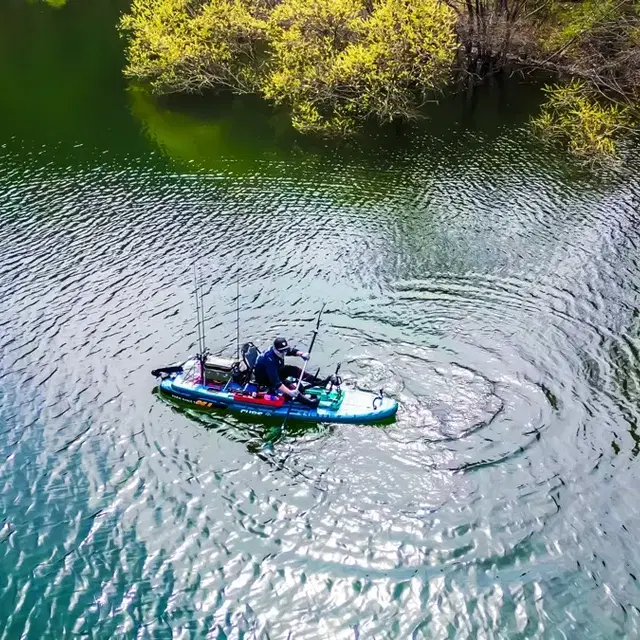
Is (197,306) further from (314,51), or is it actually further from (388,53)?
(314,51)

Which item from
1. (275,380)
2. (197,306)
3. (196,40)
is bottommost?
(197,306)

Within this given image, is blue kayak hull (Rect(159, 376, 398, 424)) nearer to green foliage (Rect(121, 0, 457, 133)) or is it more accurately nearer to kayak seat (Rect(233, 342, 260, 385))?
kayak seat (Rect(233, 342, 260, 385))

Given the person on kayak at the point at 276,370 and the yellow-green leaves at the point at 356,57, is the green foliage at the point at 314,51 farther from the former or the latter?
the person on kayak at the point at 276,370

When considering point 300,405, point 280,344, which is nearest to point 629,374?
point 300,405

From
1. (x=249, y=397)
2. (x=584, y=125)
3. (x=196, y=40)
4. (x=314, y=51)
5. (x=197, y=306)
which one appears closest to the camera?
(x=249, y=397)

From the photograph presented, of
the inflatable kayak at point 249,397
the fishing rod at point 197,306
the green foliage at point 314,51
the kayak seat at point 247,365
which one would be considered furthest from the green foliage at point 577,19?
the kayak seat at point 247,365

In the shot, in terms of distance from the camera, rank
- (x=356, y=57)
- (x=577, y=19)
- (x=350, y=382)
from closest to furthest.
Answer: (x=350, y=382) < (x=356, y=57) < (x=577, y=19)
